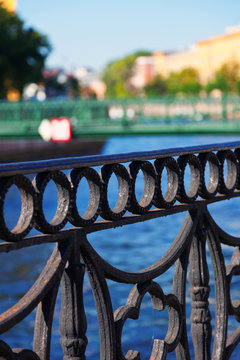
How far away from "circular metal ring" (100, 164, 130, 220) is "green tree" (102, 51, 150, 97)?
421 ft

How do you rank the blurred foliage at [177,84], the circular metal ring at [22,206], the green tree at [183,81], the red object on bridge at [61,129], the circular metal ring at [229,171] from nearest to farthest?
the circular metal ring at [22,206], the circular metal ring at [229,171], the red object on bridge at [61,129], the blurred foliage at [177,84], the green tree at [183,81]

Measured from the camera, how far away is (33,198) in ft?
4.30

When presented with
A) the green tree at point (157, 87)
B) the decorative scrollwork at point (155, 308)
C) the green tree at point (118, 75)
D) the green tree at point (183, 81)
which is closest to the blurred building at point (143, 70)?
the green tree at point (118, 75)

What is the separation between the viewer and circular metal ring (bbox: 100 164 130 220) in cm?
149

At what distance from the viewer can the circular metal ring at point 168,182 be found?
5.47 ft

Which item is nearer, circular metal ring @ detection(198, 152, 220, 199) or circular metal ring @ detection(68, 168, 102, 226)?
circular metal ring @ detection(68, 168, 102, 226)

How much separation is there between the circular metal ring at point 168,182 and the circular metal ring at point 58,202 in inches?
12.3

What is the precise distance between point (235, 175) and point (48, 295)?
782 mm

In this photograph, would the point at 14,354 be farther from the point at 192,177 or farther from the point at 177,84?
the point at 177,84

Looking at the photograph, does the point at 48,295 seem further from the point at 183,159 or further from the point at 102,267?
the point at 183,159

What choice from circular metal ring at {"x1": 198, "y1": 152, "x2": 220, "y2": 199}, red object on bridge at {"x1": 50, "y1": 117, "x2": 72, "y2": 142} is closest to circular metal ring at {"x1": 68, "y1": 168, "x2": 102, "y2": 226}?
circular metal ring at {"x1": 198, "y1": 152, "x2": 220, "y2": 199}

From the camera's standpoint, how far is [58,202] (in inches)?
54.4

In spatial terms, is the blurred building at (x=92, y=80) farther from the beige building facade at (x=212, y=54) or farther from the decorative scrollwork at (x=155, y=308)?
the decorative scrollwork at (x=155, y=308)

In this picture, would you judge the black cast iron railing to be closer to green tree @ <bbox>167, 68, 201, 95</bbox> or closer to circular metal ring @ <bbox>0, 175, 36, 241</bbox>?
circular metal ring @ <bbox>0, 175, 36, 241</bbox>
